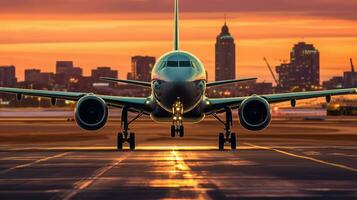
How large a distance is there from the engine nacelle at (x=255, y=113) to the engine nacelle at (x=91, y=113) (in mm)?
6629

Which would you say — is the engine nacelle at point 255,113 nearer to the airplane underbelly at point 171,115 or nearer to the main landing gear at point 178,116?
the airplane underbelly at point 171,115

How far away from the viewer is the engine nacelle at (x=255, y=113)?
45.4 metres

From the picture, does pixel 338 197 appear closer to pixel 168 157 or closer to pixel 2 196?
pixel 2 196

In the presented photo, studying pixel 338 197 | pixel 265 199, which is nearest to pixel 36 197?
pixel 265 199

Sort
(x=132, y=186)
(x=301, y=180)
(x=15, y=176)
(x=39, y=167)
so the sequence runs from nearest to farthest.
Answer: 1. (x=132, y=186)
2. (x=301, y=180)
3. (x=15, y=176)
4. (x=39, y=167)

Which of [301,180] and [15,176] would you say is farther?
[15,176]

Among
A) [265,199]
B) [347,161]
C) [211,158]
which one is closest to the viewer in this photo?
[265,199]

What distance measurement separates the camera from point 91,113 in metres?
45.2

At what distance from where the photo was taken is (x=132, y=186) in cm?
2369

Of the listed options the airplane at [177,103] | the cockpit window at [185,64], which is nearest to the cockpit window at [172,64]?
the airplane at [177,103]

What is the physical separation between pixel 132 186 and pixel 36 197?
3.49 meters

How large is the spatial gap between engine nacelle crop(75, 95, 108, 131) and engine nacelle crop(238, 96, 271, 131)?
6.63 meters

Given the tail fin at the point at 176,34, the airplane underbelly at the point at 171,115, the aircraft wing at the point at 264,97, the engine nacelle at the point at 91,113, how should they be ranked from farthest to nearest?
the tail fin at the point at 176,34
the aircraft wing at the point at 264,97
the airplane underbelly at the point at 171,115
the engine nacelle at the point at 91,113

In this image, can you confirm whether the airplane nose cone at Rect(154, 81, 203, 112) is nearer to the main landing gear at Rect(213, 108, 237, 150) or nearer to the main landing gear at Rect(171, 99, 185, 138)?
the main landing gear at Rect(171, 99, 185, 138)
